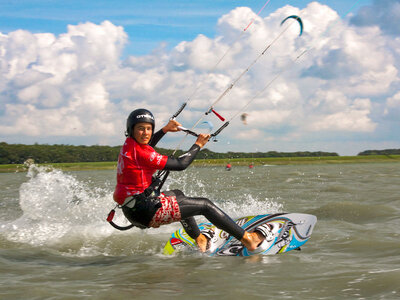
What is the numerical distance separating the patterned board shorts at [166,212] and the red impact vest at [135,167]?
14.3 inches

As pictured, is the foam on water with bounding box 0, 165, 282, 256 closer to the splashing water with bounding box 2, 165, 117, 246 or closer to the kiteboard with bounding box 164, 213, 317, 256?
the splashing water with bounding box 2, 165, 117, 246

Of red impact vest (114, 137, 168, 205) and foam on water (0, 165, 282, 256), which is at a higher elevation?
red impact vest (114, 137, 168, 205)

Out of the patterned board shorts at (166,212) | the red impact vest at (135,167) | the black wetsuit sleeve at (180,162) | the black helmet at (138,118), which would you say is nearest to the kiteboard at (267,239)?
the patterned board shorts at (166,212)

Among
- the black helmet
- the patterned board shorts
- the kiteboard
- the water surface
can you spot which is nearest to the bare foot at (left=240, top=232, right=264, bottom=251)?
the kiteboard

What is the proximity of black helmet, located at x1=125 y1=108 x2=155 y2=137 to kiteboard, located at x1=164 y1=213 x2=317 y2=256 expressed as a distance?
94.3 inches

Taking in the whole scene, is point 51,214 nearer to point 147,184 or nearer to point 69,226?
point 69,226

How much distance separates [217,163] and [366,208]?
209ft

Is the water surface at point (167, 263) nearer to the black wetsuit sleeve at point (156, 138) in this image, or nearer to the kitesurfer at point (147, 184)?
the kitesurfer at point (147, 184)

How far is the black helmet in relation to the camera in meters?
6.20

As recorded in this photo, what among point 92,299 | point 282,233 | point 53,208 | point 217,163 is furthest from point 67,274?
point 217,163

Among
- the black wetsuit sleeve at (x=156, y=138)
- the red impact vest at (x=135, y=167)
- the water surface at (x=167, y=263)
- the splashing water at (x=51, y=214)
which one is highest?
the black wetsuit sleeve at (x=156, y=138)

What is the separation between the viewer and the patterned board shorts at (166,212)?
21.0ft

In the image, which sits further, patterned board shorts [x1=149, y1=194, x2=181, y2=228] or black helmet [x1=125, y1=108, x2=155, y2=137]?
patterned board shorts [x1=149, y1=194, x2=181, y2=228]

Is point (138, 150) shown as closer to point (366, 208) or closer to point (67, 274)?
point (67, 274)
